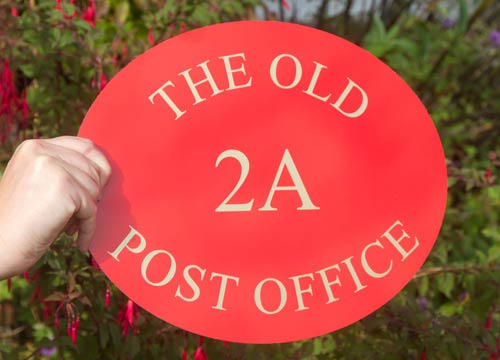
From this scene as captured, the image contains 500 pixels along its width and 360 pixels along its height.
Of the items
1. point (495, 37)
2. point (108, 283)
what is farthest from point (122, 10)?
point (495, 37)

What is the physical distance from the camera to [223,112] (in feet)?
3.84

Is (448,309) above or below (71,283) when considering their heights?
below

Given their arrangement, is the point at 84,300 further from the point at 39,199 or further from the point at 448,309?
the point at 448,309

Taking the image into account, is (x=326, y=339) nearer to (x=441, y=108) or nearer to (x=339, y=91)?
(x=339, y=91)

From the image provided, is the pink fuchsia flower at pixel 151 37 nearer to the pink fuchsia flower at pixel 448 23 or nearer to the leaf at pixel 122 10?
the leaf at pixel 122 10

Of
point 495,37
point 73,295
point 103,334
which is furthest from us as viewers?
point 495,37

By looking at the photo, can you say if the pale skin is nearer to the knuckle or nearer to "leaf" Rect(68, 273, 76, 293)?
the knuckle

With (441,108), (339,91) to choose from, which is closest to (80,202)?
(339,91)

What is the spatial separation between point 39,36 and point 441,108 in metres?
2.33

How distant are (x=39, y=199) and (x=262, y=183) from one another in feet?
1.02

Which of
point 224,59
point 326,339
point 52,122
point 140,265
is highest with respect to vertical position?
point 224,59

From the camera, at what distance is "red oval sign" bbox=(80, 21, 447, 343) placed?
3.73 ft

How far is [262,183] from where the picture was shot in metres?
1.15

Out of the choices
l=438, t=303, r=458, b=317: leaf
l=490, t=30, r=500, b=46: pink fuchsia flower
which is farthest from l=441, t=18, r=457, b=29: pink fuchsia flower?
l=438, t=303, r=458, b=317: leaf
